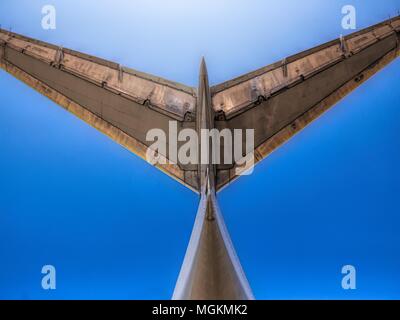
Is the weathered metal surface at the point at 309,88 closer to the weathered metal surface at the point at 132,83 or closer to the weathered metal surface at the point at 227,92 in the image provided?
the weathered metal surface at the point at 227,92

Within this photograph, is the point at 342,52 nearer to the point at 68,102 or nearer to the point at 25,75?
the point at 68,102

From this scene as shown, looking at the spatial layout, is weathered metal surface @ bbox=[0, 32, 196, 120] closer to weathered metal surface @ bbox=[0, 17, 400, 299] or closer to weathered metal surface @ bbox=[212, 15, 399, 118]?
weathered metal surface @ bbox=[0, 17, 400, 299]

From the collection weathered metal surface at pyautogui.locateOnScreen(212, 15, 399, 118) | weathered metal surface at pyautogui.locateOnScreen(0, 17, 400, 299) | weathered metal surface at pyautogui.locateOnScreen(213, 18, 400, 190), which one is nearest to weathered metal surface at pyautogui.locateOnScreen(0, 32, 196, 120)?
weathered metal surface at pyautogui.locateOnScreen(0, 17, 400, 299)

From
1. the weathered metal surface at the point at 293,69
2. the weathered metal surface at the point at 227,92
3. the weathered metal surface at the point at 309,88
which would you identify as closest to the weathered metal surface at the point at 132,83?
the weathered metal surface at the point at 227,92

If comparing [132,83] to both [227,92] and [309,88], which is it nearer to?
[227,92]

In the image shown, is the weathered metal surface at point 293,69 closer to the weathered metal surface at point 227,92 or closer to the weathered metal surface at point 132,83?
the weathered metal surface at point 227,92

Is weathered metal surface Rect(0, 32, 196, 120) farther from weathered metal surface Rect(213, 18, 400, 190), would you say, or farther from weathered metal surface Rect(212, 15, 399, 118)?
weathered metal surface Rect(213, 18, 400, 190)

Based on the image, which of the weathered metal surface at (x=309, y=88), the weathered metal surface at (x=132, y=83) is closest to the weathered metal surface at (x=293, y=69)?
the weathered metal surface at (x=309, y=88)

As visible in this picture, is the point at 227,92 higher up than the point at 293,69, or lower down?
lower down

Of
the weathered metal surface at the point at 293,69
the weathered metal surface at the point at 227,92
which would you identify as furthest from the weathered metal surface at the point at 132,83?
the weathered metal surface at the point at 293,69

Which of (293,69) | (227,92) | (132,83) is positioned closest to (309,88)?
(293,69)

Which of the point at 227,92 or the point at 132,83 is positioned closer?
the point at 132,83
